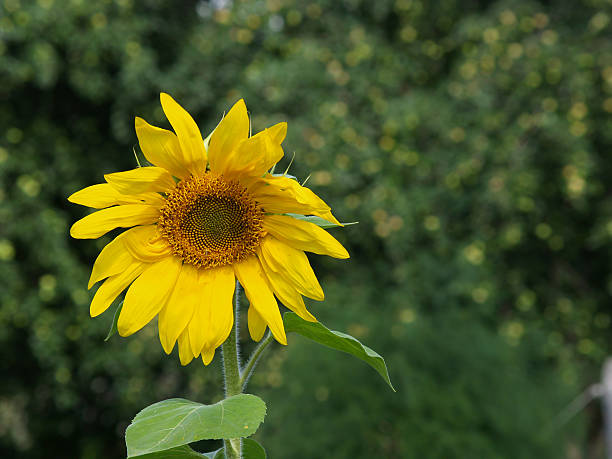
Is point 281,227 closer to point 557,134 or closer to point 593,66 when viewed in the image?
point 557,134

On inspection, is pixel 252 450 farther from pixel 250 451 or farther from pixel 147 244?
pixel 147 244

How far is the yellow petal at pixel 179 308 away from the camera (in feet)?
2.24

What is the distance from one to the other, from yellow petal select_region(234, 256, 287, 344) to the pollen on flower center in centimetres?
1

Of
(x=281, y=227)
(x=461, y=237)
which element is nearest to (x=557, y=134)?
(x=461, y=237)

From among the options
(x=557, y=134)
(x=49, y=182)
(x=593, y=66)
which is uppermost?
(x=593, y=66)

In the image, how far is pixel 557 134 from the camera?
326 centimetres

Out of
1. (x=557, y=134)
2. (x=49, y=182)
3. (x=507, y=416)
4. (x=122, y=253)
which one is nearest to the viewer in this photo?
(x=122, y=253)

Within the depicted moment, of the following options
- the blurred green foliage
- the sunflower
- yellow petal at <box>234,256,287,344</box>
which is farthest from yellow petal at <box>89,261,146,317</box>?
the blurred green foliage

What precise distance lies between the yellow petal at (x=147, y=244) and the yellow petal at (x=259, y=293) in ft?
0.27

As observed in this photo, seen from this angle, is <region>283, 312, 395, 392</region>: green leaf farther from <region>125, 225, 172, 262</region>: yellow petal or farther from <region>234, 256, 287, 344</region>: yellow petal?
<region>125, 225, 172, 262</region>: yellow petal

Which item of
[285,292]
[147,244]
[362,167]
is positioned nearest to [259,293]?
[285,292]

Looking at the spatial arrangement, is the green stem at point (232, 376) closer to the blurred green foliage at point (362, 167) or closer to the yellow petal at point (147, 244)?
the yellow petal at point (147, 244)

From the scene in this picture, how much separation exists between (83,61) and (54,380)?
5.58 feet

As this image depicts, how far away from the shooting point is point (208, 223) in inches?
28.8
